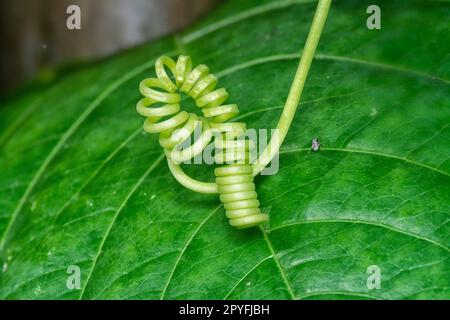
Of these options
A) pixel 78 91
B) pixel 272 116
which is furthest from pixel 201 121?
pixel 78 91

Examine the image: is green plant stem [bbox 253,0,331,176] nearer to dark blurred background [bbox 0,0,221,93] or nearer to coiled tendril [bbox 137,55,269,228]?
coiled tendril [bbox 137,55,269,228]

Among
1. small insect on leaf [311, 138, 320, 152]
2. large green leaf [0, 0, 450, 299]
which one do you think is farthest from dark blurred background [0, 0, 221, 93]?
small insect on leaf [311, 138, 320, 152]

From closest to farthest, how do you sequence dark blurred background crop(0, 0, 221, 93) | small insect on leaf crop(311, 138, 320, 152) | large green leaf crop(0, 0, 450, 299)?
large green leaf crop(0, 0, 450, 299) → small insect on leaf crop(311, 138, 320, 152) → dark blurred background crop(0, 0, 221, 93)

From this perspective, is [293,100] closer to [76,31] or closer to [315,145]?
[315,145]

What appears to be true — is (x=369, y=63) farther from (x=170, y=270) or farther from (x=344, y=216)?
(x=170, y=270)
